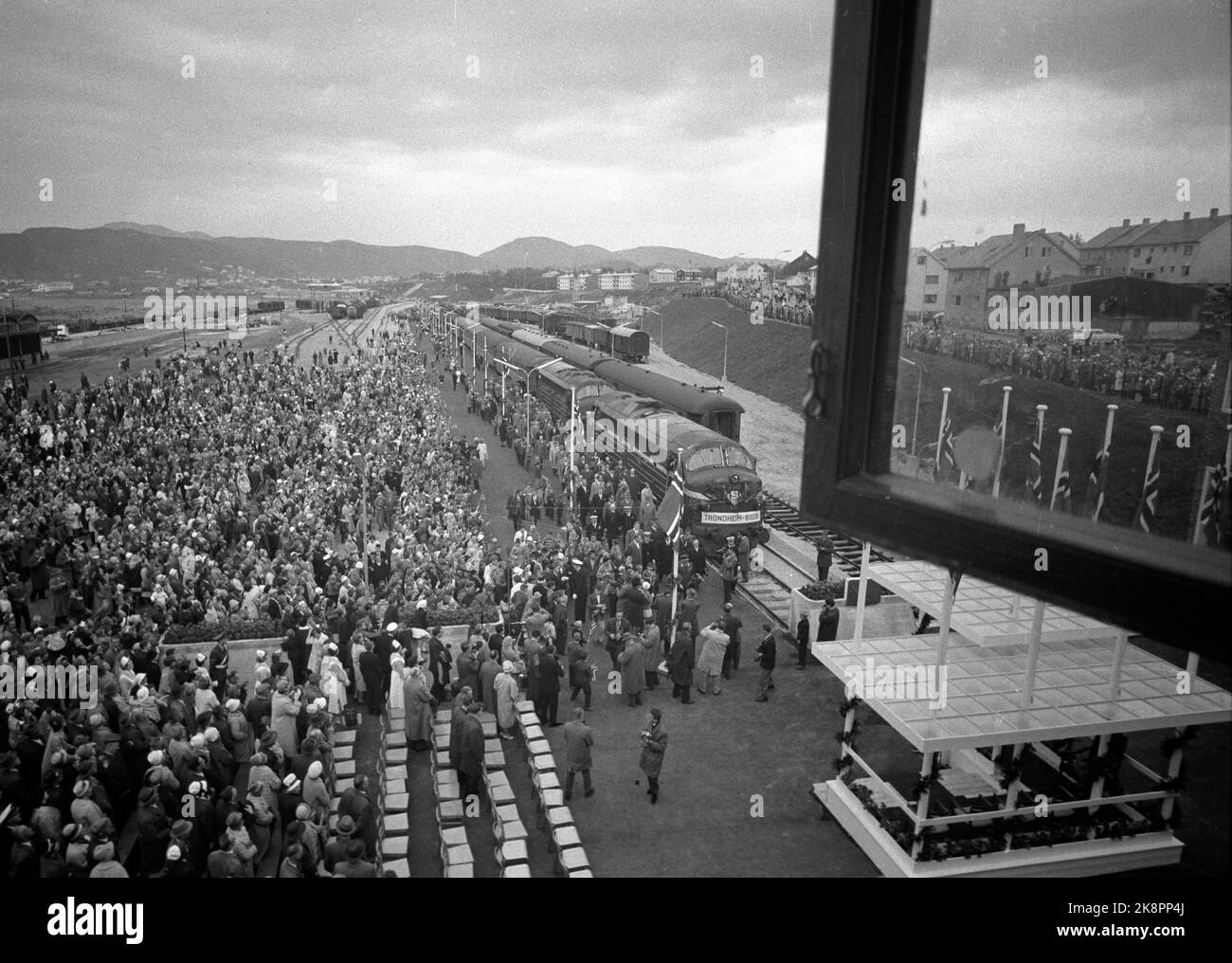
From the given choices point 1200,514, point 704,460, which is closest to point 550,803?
point 1200,514

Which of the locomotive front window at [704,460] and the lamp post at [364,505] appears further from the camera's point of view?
the locomotive front window at [704,460]

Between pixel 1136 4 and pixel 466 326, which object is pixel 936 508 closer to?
pixel 1136 4

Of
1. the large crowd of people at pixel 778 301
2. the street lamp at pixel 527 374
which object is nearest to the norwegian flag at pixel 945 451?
the street lamp at pixel 527 374

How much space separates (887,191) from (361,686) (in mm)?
13499

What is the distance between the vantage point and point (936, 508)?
1.61 meters

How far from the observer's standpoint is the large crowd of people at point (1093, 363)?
6.41 ft

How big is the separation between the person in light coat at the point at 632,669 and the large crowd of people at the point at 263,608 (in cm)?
4

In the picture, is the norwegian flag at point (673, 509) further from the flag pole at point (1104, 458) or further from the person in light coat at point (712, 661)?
the flag pole at point (1104, 458)

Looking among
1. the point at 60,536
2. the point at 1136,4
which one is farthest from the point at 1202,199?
the point at 60,536

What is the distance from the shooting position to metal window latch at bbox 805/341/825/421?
180 centimetres

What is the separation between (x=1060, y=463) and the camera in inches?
93.4

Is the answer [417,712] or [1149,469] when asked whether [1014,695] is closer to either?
[1149,469]

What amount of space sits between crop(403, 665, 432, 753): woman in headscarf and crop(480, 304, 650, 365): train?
33053 millimetres

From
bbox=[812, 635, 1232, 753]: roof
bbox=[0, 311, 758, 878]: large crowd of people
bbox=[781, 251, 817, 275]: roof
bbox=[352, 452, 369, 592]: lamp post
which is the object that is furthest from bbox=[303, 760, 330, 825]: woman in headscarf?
bbox=[781, 251, 817, 275]: roof
